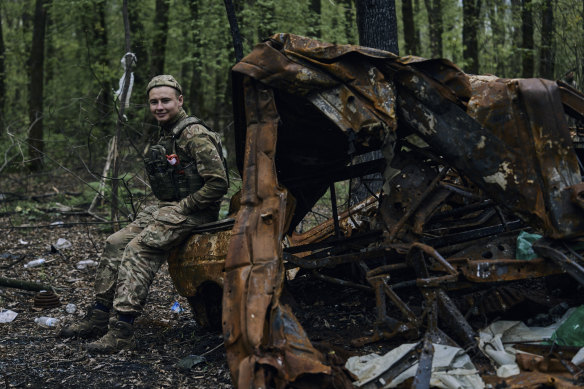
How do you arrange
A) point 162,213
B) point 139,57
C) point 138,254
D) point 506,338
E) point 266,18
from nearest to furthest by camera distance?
→ point 506,338
point 138,254
point 162,213
point 266,18
point 139,57

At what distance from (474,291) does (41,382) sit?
129 inches

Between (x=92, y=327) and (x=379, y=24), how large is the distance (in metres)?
4.46

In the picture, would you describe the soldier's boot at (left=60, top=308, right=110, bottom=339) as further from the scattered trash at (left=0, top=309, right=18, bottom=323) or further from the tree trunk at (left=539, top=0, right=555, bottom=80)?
the tree trunk at (left=539, top=0, right=555, bottom=80)

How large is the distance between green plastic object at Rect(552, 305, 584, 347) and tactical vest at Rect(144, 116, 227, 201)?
2.85 m

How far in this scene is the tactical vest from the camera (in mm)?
4805

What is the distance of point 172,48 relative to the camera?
62.9 feet

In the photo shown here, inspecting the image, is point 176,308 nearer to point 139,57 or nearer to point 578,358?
point 578,358

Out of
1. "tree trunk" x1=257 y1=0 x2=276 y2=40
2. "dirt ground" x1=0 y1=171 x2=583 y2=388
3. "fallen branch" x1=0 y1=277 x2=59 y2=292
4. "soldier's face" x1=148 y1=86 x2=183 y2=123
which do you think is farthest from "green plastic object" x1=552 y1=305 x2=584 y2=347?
"tree trunk" x1=257 y1=0 x2=276 y2=40

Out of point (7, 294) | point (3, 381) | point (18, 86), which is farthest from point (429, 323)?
point (18, 86)

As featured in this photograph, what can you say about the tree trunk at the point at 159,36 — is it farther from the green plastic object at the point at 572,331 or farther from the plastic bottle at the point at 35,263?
the green plastic object at the point at 572,331

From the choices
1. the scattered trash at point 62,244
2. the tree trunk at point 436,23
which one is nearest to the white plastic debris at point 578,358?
the scattered trash at point 62,244

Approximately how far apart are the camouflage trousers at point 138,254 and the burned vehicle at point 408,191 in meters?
0.38

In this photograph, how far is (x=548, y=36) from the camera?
1228cm

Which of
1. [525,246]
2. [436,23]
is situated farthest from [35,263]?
[436,23]
